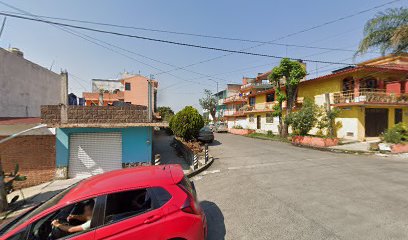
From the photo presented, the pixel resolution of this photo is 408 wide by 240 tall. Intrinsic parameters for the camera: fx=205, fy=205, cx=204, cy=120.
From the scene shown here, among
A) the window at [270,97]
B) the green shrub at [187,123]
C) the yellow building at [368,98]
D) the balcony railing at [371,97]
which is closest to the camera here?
the green shrub at [187,123]

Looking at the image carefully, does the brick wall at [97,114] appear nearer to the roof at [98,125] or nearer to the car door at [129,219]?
the roof at [98,125]

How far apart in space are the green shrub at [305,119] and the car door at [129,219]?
1777 cm

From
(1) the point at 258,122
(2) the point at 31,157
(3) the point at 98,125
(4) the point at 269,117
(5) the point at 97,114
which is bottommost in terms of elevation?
(2) the point at 31,157

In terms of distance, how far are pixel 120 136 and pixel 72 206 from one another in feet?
24.3

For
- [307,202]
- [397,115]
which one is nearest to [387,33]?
[397,115]

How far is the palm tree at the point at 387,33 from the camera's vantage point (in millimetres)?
13047

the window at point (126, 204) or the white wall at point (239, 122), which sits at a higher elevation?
the white wall at point (239, 122)

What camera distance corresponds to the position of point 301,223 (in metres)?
4.63

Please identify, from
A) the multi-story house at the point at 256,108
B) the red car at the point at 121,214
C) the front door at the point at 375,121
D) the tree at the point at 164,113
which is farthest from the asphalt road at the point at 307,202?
the tree at the point at 164,113

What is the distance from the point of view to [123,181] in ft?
11.5

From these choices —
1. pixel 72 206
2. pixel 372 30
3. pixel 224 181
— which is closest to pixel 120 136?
pixel 224 181

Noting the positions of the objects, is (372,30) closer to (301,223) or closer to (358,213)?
(358,213)

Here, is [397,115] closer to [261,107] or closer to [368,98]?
[368,98]

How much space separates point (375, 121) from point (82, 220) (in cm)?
2293
